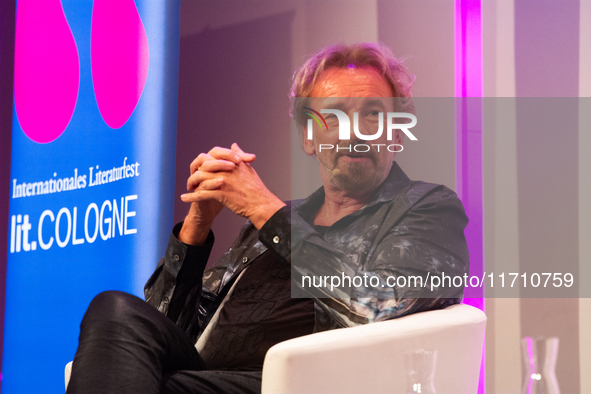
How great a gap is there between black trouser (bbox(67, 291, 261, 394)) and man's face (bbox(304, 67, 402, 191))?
1.98 ft

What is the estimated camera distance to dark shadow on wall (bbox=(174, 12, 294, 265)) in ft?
9.45

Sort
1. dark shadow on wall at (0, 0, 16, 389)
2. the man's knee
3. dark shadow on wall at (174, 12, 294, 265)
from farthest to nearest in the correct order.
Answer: dark shadow on wall at (0, 0, 16, 389) → dark shadow on wall at (174, 12, 294, 265) → the man's knee

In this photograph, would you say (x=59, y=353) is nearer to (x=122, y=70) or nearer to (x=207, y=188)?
(x=122, y=70)

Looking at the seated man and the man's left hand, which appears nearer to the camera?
the seated man

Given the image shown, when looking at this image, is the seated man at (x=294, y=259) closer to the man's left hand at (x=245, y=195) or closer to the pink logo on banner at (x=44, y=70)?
the man's left hand at (x=245, y=195)

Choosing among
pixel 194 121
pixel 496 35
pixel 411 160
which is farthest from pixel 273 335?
pixel 194 121

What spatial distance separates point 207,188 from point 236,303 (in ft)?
1.03

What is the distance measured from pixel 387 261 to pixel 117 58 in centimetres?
155

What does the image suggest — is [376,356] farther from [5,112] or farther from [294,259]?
[5,112]

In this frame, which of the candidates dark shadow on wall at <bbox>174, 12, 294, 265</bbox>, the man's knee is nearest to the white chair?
the man's knee

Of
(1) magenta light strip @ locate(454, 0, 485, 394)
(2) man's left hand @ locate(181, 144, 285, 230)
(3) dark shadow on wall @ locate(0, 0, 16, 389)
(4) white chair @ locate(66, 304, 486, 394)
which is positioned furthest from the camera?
(3) dark shadow on wall @ locate(0, 0, 16, 389)

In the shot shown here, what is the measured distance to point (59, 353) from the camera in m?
2.37

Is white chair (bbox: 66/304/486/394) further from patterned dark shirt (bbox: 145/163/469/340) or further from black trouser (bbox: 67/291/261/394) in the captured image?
black trouser (bbox: 67/291/261/394)

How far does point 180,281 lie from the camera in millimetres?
1528
